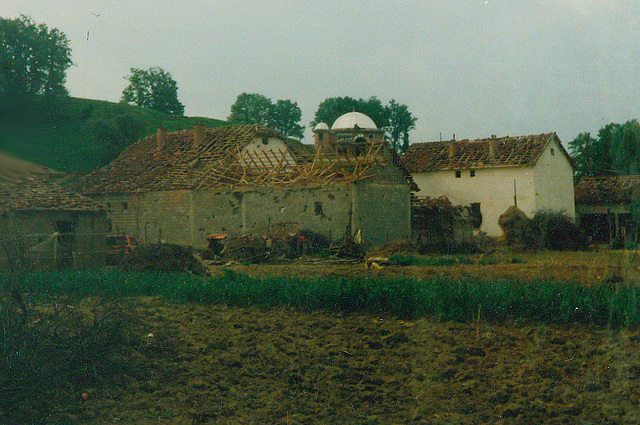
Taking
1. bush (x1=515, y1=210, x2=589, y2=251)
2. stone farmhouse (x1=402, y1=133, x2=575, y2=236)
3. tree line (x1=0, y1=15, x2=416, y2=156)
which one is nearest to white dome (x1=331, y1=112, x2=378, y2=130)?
tree line (x1=0, y1=15, x2=416, y2=156)

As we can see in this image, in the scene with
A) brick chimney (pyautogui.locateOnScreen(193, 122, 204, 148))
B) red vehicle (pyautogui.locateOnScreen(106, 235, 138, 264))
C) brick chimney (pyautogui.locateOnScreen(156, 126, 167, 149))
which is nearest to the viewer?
red vehicle (pyautogui.locateOnScreen(106, 235, 138, 264))

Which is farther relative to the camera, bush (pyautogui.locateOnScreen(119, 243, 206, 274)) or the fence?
the fence

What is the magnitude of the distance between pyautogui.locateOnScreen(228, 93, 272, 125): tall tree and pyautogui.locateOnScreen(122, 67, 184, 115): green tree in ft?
28.7

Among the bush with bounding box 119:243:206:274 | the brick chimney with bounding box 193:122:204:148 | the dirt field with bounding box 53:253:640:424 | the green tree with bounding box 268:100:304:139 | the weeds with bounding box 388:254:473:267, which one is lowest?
the dirt field with bounding box 53:253:640:424

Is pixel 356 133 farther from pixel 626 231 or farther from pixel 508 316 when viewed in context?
pixel 508 316

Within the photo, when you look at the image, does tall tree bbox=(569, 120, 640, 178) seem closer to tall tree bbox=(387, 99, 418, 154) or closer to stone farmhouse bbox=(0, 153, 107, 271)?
tall tree bbox=(387, 99, 418, 154)

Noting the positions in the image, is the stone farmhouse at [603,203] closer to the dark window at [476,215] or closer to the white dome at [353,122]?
the dark window at [476,215]

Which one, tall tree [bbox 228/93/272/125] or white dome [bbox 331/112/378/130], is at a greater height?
white dome [bbox 331/112/378/130]

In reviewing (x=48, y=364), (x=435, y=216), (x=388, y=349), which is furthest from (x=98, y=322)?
(x=435, y=216)

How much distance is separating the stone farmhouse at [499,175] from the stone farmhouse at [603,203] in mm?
2277

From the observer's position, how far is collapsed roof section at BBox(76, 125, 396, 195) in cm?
2672

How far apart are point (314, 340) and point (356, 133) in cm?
3929

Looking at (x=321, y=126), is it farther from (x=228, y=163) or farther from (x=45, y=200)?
(x=45, y=200)

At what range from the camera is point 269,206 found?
89.6ft
